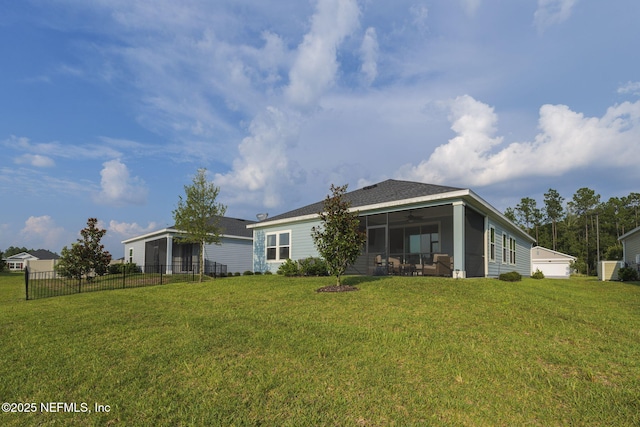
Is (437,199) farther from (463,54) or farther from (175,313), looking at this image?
(175,313)

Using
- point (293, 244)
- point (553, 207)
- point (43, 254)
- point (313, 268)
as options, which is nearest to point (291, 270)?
point (313, 268)

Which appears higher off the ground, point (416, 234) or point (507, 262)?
point (416, 234)

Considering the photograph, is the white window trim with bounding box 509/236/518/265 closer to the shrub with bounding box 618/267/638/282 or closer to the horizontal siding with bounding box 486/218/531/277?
the horizontal siding with bounding box 486/218/531/277

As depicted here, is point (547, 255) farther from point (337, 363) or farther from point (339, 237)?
point (337, 363)

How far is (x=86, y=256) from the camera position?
19.2 m

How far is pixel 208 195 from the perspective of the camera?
17.7m

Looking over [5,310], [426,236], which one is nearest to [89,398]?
[5,310]

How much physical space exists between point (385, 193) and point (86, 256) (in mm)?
16151

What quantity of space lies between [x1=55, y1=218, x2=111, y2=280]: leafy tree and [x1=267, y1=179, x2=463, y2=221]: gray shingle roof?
31.7ft

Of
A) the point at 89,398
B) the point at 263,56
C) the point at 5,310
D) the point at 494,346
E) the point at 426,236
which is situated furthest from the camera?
the point at 426,236

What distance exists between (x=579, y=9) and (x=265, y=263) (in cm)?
1698

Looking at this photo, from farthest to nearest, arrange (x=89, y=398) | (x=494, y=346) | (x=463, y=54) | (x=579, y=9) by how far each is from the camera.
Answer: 1. (x=463, y=54)
2. (x=579, y=9)
3. (x=494, y=346)
4. (x=89, y=398)

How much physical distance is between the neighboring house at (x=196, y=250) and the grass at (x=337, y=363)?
16.6 metres

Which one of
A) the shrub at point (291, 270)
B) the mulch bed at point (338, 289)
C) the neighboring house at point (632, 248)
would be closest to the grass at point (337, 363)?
the mulch bed at point (338, 289)
